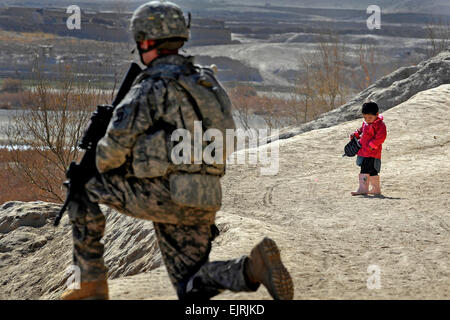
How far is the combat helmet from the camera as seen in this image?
452 cm

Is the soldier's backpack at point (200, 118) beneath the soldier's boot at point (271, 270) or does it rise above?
above

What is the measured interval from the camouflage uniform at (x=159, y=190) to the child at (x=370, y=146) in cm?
422

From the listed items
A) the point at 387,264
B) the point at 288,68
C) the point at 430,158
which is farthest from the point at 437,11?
the point at 387,264

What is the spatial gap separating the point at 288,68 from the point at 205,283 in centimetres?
4613

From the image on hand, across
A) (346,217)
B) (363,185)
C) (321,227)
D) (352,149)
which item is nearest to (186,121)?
(321,227)

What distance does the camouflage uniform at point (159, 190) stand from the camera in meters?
4.37

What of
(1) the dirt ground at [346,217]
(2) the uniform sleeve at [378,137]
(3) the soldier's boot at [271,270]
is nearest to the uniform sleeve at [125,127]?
(3) the soldier's boot at [271,270]

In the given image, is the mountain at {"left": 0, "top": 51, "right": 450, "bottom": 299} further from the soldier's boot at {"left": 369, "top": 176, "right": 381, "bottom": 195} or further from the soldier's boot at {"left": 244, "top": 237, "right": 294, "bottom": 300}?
the soldier's boot at {"left": 244, "top": 237, "right": 294, "bottom": 300}

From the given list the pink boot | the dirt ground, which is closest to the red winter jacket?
the pink boot

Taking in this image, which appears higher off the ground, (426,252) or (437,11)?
(437,11)

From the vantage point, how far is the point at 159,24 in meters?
4.52

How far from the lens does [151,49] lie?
4.57 metres

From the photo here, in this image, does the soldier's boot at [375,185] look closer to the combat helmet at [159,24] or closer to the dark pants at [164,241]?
the dark pants at [164,241]
